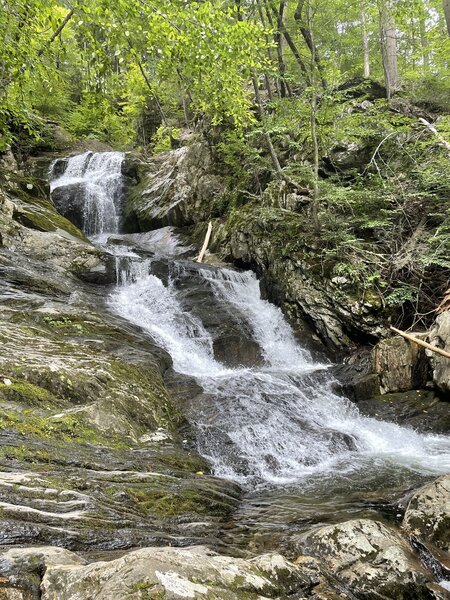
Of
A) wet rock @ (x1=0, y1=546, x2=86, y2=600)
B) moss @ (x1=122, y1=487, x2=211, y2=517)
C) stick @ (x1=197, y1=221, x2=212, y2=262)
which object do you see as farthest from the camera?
stick @ (x1=197, y1=221, x2=212, y2=262)

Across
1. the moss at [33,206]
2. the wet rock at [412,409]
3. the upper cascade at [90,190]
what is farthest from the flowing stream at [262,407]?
the upper cascade at [90,190]

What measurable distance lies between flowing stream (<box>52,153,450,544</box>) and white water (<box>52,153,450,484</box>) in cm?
2

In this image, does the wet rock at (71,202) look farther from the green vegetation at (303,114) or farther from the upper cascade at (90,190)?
the green vegetation at (303,114)

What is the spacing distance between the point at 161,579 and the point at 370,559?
2.12 m

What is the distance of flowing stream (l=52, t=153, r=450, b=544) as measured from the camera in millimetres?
5480

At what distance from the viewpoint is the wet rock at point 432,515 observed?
12.0 ft

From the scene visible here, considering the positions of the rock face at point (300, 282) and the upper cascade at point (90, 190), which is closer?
the rock face at point (300, 282)

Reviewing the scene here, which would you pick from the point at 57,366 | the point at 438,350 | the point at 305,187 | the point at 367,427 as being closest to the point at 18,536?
the point at 57,366

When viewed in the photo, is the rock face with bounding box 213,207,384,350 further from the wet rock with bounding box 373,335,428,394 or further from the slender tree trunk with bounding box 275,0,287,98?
the slender tree trunk with bounding box 275,0,287,98

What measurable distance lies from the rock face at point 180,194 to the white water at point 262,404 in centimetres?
554

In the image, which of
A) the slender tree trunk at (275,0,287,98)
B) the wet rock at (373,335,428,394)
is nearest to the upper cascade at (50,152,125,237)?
the slender tree trunk at (275,0,287,98)

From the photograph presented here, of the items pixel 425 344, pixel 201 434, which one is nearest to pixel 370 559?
pixel 201 434

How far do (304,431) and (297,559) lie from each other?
150 inches

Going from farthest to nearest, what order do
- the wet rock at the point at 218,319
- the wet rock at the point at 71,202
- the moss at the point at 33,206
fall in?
the wet rock at the point at 71,202, the moss at the point at 33,206, the wet rock at the point at 218,319
